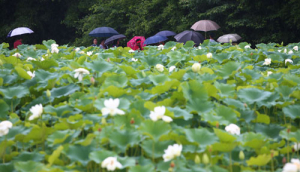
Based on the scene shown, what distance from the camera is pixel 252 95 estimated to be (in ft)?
5.21

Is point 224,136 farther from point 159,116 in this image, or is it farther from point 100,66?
point 100,66

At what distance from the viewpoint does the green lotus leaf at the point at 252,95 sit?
5.06ft

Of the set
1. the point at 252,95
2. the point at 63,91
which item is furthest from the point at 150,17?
the point at 252,95

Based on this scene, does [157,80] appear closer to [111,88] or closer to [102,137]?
[111,88]

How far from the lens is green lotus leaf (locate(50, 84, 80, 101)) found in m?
1.72

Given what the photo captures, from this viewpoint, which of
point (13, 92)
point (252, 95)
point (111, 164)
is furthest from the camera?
point (13, 92)

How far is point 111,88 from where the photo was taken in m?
1.54

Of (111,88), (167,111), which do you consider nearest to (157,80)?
(111,88)

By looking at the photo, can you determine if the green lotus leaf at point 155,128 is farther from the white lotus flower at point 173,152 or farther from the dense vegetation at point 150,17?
the dense vegetation at point 150,17

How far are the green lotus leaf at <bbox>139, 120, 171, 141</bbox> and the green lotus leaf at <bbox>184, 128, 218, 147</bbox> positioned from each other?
0.28ft

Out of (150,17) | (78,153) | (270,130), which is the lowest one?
(150,17)

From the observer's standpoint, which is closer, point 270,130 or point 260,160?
point 260,160

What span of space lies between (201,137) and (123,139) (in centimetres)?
30

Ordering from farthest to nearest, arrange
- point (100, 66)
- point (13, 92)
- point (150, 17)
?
point (150, 17)
point (100, 66)
point (13, 92)
